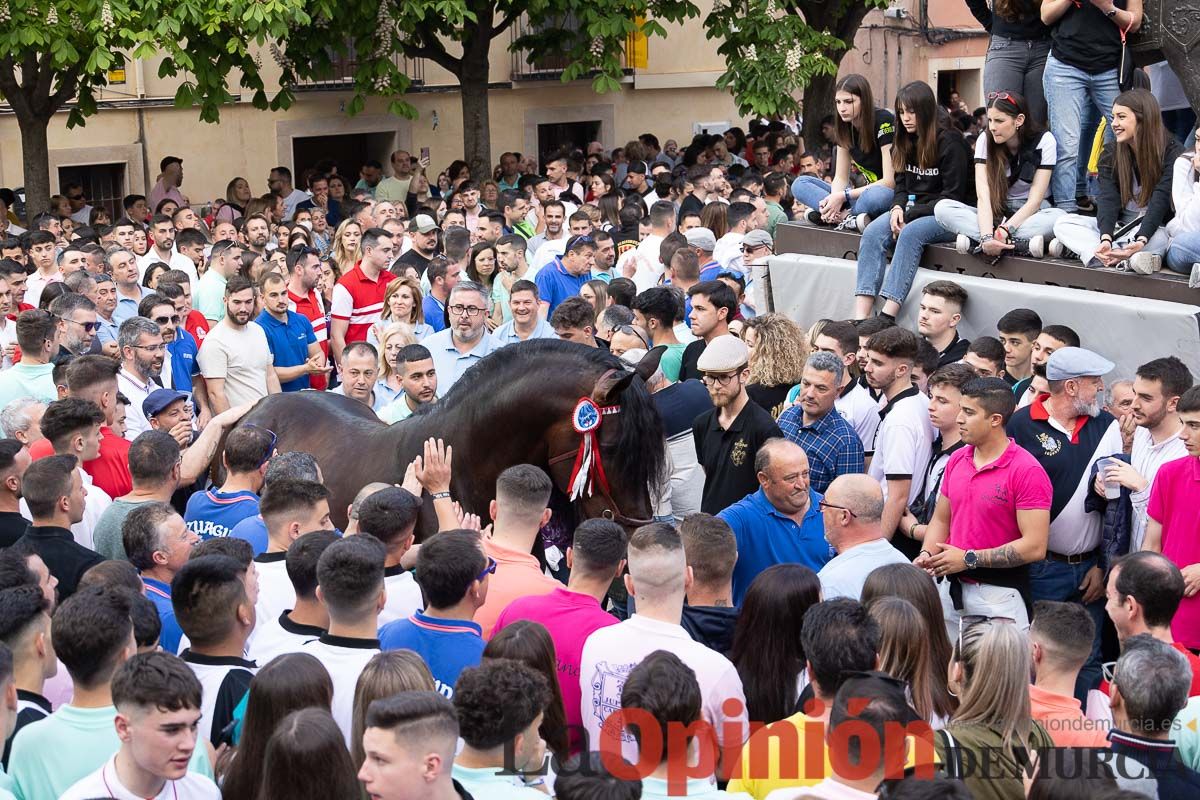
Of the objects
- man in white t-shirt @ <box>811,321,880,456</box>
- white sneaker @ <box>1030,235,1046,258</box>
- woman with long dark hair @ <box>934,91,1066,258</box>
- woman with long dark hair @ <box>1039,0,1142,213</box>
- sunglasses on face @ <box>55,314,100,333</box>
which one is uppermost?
woman with long dark hair @ <box>1039,0,1142,213</box>

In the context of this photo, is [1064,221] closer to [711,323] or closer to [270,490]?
[711,323]

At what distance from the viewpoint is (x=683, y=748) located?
3873 millimetres

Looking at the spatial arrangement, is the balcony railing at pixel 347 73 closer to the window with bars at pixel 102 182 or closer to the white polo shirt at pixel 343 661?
the window with bars at pixel 102 182

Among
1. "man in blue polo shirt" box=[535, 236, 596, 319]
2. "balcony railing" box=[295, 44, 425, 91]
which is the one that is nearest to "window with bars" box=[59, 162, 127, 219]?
"balcony railing" box=[295, 44, 425, 91]

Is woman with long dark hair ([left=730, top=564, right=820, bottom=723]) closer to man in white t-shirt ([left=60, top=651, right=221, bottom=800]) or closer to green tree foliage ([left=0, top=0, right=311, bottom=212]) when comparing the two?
man in white t-shirt ([left=60, top=651, right=221, bottom=800])

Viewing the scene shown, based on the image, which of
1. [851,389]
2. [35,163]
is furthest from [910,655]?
[35,163]

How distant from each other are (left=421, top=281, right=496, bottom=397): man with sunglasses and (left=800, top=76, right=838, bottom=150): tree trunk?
512 inches

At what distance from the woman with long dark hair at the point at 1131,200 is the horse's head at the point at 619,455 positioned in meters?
3.34

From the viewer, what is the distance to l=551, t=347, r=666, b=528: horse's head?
604cm

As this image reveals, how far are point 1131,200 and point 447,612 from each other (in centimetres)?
553

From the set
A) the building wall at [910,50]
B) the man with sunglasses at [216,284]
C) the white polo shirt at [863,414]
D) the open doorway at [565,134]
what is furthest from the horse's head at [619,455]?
the building wall at [910,50]

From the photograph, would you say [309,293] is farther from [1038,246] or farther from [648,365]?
[1038,246]

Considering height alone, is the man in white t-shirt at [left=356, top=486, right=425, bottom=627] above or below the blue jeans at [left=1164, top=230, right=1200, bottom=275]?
below

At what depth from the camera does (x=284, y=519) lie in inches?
215
